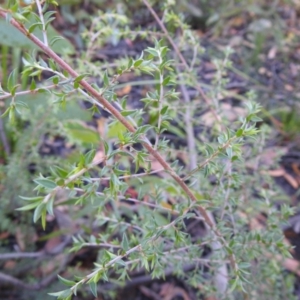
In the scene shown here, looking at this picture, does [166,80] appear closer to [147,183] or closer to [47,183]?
[47,183]

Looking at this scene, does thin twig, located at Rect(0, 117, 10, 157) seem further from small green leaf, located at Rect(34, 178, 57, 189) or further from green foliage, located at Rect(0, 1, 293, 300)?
small green leaf, located at Rect(34, 178, 57, 189)

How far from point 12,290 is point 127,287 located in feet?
1.06

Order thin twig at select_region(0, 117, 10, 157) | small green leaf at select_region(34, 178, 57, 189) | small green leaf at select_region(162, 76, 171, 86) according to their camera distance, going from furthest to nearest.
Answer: thin twig at select_region(0, 117, 10, 157), small green leaf at select_region(162, 76, 171, 86), small green leaf at select_region(34, 178, 57, 189)

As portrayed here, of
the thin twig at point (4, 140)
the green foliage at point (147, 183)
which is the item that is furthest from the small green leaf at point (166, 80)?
the thin twig at point (4, 140)

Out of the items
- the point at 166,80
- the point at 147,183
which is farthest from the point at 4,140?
the point at 166,80

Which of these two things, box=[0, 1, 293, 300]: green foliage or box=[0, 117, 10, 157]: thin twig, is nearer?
box=[0, 1, 293, 300]: green foliage

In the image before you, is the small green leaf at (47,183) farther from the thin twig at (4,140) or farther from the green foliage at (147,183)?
the thin twig at (4,140)

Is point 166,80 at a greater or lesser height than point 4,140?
greater

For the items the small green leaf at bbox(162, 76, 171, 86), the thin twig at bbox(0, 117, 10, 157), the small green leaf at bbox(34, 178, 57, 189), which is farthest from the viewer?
the thin twig at bbox(0, 117, 10, 157)

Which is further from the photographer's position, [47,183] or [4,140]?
[4,140]

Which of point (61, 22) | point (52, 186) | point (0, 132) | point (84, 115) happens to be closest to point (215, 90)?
point (84, 115)

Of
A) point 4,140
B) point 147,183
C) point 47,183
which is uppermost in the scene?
point 47,183

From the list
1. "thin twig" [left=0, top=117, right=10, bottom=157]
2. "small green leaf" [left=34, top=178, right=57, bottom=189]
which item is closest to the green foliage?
"small green leaf" [left=34, top=178, right=57, bottom=189]

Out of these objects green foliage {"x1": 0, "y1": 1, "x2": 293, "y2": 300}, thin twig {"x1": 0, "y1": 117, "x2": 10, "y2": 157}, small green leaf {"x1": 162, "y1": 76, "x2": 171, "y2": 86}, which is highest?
small green leaf {"x1": 162, "y1": 76, "x2": 171, "y2": 86}
